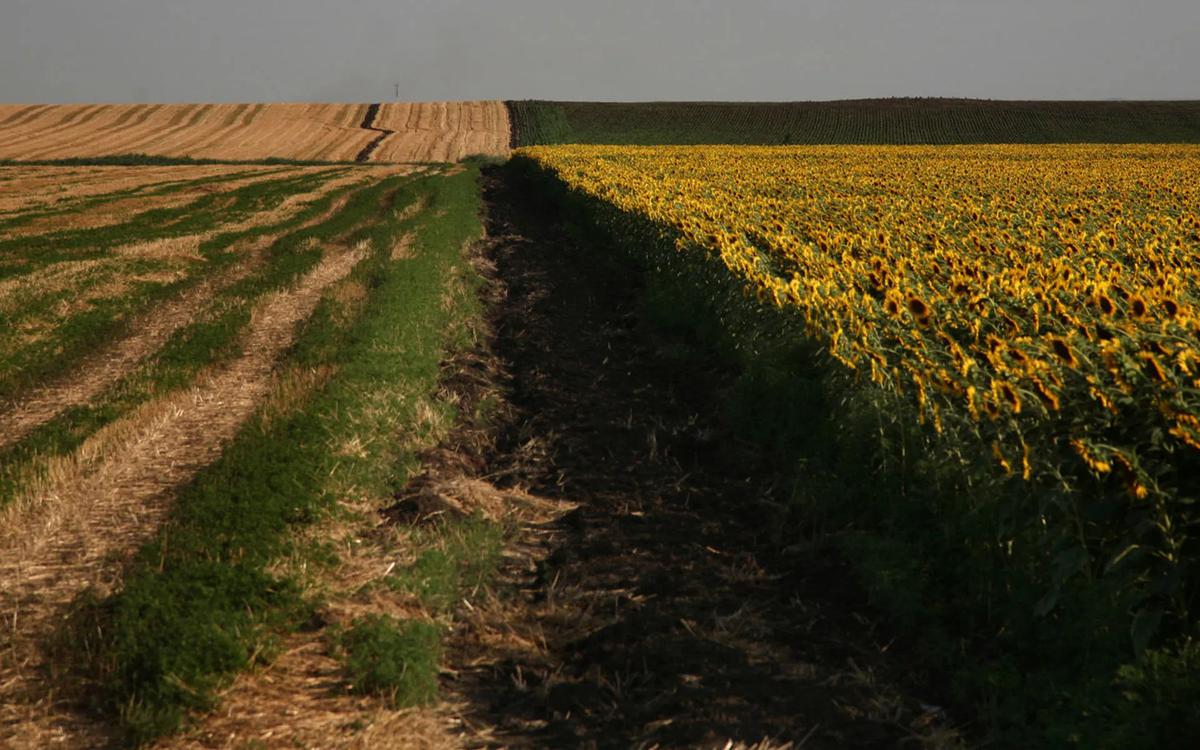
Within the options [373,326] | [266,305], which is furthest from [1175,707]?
[266,305]

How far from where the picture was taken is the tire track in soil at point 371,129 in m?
69.6

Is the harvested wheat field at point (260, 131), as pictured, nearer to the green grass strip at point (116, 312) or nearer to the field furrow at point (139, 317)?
the field furrow at point (139, 317)

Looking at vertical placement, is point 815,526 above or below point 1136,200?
below

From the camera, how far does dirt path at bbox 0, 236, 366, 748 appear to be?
5.22 meters

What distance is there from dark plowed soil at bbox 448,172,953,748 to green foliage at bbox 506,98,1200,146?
6778cm

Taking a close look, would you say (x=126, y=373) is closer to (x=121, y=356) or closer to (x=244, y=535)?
(x=121, y=356)

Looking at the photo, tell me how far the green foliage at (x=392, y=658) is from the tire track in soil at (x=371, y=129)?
213 ft

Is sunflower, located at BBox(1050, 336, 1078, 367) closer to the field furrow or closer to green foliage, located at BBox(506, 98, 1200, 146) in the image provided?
the field furrow

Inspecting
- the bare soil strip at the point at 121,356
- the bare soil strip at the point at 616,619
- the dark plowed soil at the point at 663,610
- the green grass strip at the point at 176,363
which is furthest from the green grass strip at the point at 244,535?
the bare soil strip at the point at 121,356

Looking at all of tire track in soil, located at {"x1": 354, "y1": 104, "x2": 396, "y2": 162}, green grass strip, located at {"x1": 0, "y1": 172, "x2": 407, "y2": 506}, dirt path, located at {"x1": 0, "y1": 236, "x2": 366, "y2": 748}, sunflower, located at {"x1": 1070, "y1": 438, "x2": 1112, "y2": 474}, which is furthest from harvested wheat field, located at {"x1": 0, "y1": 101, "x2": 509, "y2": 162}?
sunflower, located at {"x1": 1070, "y1": 438, "x2": 1112, "y2": 474}

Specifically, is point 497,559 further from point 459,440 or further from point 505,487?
point 459,440

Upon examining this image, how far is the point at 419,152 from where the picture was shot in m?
71.6

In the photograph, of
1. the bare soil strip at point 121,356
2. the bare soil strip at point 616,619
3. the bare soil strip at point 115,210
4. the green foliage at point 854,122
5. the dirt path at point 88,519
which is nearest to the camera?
the bare soil strip at point 616,619

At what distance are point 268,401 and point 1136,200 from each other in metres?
21.6
